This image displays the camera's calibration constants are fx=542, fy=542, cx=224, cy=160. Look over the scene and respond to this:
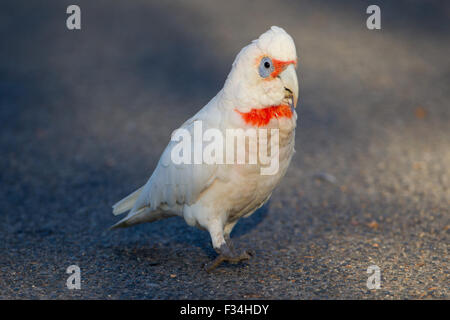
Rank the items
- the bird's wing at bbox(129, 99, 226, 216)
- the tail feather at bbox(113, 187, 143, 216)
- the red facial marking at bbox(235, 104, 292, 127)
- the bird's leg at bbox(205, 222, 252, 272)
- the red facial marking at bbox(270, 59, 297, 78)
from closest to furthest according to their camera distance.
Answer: the red facial marking at bbox(270, 59, 297, 78), the red facial marking at bbox(235, 104, 292, 127), the bird's wing at bbox(129, 99, 226, 216), the bird's leg at bbox(205, 222, 252, 272), the tail feather at bbox(113, 187, 143, 216)

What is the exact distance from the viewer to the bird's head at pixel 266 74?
3.20m

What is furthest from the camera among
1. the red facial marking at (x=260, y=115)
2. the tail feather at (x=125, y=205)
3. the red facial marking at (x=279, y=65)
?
the tail feather at (x=125, y=205)

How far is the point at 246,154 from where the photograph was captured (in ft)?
11.2

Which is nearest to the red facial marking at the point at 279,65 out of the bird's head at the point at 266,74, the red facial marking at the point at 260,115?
the bird's head at the point at 266,74

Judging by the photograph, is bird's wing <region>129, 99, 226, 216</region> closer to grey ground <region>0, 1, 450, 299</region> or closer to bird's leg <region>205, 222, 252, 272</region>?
bird's leg <region>205, 222, 252, 272</region>

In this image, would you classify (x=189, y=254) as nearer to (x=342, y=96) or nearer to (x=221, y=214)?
(x=221, y=214)

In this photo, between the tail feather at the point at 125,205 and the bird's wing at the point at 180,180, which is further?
the tail feather at the point at 125,205

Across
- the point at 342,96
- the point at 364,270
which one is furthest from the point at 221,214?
the point at 342,96

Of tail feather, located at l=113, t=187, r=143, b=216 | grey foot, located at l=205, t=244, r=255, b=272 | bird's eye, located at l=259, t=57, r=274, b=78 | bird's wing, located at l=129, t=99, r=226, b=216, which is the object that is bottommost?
grey foot, located at l=205, t=244, r=255, b=272

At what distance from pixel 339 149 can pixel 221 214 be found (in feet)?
9.55

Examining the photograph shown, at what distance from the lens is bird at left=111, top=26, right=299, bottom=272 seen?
3250 mm

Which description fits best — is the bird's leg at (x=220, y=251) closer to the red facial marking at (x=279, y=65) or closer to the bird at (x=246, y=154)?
the bird at (x=246, y=154)

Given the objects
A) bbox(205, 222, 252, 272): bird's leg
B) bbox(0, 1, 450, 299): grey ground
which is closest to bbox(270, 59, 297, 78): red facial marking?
bbox(205, 222, 252, 272): bird's leg

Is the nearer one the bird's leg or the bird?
the bird
